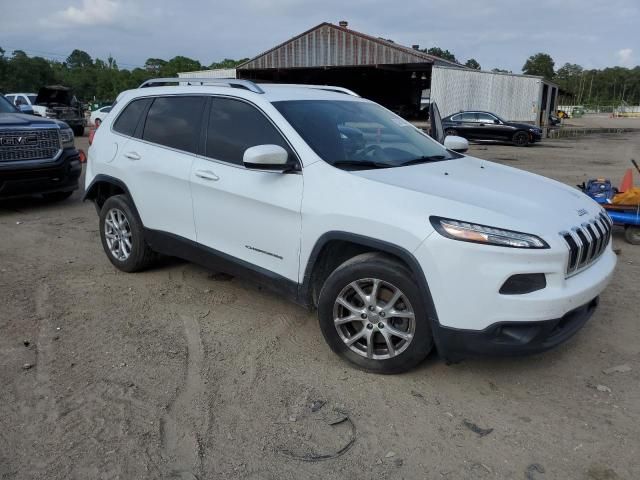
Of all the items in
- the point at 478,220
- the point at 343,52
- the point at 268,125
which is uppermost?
the point at 343,52

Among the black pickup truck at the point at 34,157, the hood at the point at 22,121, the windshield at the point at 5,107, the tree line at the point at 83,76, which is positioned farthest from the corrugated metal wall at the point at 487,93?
the tree line at the point at 83,76

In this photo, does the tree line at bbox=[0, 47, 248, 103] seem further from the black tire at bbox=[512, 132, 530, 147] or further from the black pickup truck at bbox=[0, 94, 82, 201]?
the black pickup truck at bbox=[0, 94, 82, 201]

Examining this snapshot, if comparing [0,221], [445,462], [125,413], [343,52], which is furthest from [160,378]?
[343,52]

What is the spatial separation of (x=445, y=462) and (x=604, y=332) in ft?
7.00

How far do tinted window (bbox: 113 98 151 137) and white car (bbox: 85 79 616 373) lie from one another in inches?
1.2

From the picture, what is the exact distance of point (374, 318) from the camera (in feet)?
11.3

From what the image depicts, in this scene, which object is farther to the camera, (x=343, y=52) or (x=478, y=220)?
(x=343, y=52)

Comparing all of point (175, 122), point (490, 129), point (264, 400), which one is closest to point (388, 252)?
point (264, 400)

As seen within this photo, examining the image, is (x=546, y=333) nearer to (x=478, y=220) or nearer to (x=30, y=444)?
(x=478, y=220)

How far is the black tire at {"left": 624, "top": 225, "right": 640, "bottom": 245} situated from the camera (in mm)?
6676

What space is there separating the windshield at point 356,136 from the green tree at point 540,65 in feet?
384

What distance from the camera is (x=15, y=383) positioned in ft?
11.3

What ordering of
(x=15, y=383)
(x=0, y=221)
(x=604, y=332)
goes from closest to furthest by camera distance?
(x=15, y=383), (x=604, y=332), (x=0, y=221)

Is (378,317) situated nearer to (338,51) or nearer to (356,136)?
(356,136)
